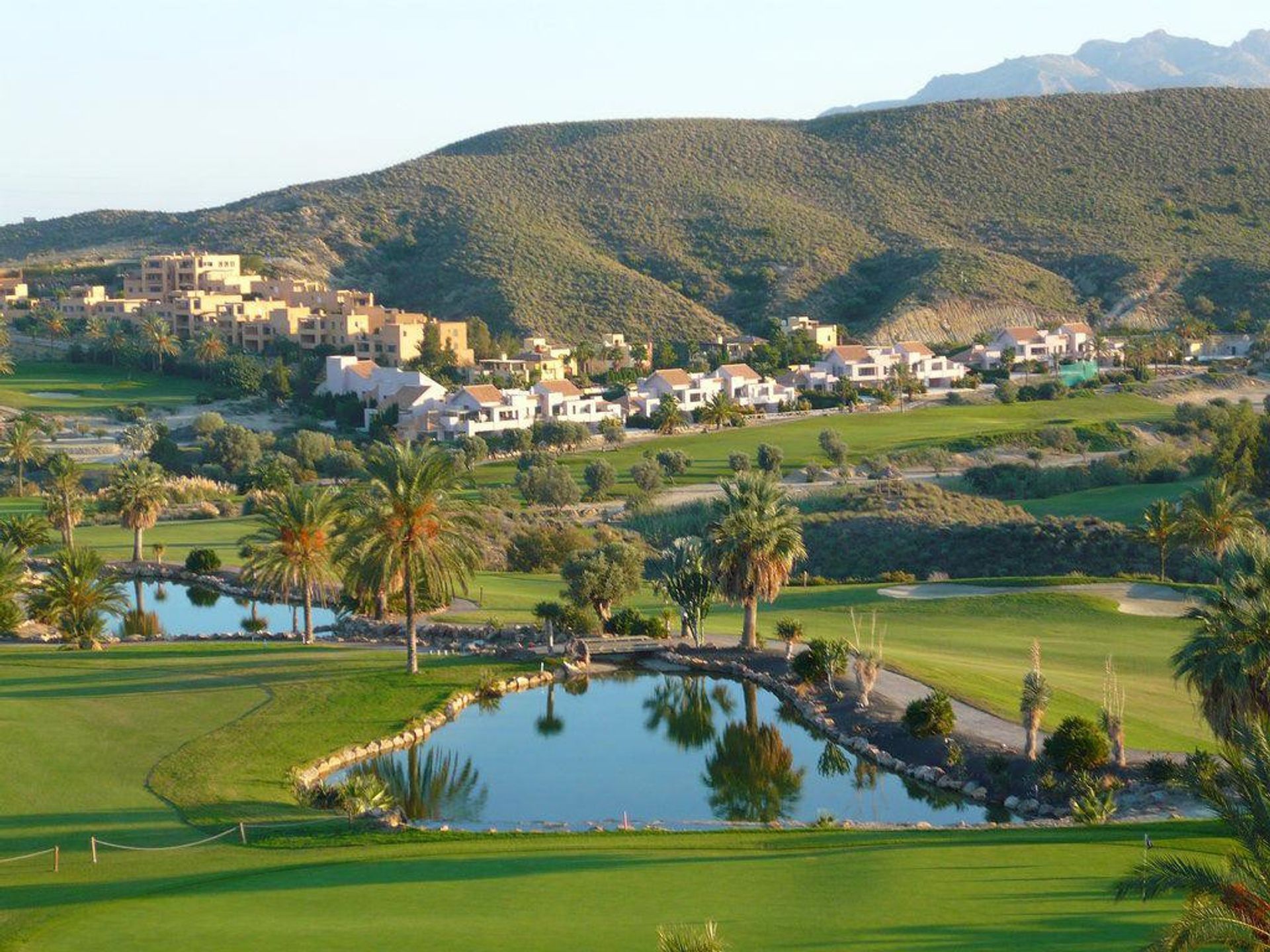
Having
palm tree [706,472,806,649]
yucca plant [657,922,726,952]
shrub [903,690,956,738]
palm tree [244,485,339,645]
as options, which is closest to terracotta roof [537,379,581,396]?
palm tree [244,485,339,645]

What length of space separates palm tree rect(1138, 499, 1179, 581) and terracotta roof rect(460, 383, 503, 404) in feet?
162

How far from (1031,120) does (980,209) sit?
21651 millimetres

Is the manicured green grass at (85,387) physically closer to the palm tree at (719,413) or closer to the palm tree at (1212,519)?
the palm tree at (719,413)

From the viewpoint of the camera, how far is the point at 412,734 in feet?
103

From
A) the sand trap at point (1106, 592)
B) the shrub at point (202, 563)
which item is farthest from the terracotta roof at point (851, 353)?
the shrub at point (202, 563)

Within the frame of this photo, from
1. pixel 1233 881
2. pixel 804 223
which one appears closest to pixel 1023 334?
pixel 804 223

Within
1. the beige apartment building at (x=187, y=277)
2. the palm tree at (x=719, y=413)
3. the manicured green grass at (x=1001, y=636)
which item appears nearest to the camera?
the manicured green grass at (x=1001, y=636)

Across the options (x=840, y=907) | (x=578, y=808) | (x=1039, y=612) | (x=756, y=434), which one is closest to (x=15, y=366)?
(x=756, y=434)

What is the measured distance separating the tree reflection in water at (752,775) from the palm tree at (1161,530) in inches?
779

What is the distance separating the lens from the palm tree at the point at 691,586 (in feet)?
130

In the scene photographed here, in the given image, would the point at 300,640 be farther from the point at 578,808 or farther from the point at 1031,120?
the point at 1031,120

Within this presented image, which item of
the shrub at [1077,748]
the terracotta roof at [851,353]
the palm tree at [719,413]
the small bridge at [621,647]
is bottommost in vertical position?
the small bridge at [621,647]

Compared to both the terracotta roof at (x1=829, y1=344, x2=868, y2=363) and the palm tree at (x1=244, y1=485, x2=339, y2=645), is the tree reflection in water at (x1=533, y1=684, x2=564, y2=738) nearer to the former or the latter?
the palm tree at (x1=244, y1=485, x2=339, y2=645)

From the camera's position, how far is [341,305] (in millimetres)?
121500
